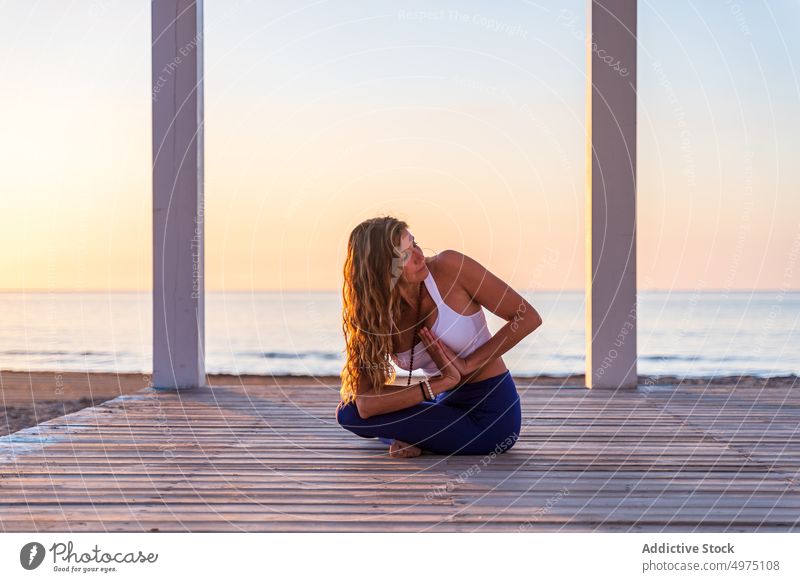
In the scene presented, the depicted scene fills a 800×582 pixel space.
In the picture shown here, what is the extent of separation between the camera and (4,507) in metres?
2.54

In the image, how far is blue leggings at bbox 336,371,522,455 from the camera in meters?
3.37

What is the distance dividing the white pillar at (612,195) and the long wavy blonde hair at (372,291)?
2650mm

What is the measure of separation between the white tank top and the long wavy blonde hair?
13cm

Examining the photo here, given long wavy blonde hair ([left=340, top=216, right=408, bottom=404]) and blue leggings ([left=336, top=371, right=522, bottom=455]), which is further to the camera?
blue leggings ([left=336, top=371, right=522, bottom=455])

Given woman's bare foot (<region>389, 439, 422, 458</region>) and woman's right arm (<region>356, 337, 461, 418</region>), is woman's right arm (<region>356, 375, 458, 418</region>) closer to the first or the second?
woman's right arm (<region>356, 337, 461, 418</region>)

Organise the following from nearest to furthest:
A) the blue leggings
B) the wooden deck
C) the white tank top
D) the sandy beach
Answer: the wooden deck, the white tank top, the blue leggings, the sandy beach

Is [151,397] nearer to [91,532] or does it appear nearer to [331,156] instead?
[91,532]

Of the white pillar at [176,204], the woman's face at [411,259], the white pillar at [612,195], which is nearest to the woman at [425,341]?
the woman's face at [411,259]

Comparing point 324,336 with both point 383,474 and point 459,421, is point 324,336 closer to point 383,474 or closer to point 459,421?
point 459,421

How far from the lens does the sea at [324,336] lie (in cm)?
1437

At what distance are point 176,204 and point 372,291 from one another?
2790 mm

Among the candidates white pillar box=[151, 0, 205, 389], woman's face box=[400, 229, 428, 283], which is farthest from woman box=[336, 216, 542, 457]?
white pillar box=[151, 0, 205, 389]

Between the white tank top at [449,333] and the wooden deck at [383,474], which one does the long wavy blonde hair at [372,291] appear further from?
the wooden deck at [383,474]
